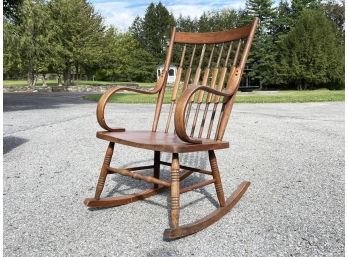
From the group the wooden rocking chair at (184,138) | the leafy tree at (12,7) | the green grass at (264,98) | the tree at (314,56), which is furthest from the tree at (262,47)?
the wooden rocking chair at (184,138)

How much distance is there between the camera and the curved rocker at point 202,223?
232 centimetres

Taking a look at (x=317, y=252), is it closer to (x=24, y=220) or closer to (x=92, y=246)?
(x=92, y=246)

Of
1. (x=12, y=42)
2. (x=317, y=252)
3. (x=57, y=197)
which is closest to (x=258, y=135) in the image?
(x=57, y=197)

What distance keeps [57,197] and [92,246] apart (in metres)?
1.05

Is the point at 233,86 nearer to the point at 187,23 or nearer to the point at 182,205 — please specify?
the point at 182,205

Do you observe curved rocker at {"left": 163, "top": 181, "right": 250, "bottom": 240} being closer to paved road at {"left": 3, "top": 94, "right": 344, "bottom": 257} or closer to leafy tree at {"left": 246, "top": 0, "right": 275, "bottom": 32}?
paved road at {"left": 3, "top": 94, "right": 344, "bottom": 257}

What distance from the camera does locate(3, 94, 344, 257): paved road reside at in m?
2.29

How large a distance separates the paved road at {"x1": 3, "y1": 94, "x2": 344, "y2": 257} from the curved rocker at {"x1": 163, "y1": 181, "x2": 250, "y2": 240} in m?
0.04

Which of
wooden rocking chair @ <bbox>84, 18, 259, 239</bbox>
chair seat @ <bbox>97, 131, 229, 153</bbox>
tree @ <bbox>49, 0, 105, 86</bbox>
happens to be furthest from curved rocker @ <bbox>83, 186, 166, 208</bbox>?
tree @ <bbox>49, 0, 105, 86</bbox>

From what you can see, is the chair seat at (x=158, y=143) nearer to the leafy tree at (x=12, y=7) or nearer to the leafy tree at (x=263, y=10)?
the leafy tree at (x=12, y=7)

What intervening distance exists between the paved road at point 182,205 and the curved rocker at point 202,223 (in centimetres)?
4

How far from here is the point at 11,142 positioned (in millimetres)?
5762

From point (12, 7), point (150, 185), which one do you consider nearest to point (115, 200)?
point (150, 185)

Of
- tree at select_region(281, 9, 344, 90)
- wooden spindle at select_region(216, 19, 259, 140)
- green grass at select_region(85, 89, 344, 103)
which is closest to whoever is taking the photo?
wooden spindle at select_region(216, 19, 259, 140)
